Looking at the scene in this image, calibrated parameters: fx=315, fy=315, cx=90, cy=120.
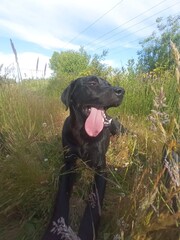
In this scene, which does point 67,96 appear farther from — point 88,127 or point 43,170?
point 43,170

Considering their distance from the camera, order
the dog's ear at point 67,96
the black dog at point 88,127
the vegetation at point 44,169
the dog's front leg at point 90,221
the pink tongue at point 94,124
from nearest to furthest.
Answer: the vegetation at point 44,169 → the dog's front leg at point 90,221 → the black dog at point 88,127 → the pink tongue at point 94,124 → the dog's ear at point 67,96

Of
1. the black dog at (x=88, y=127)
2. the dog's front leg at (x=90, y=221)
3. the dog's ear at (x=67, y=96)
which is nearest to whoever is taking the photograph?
the dog's front leg at (x=90, y=221)

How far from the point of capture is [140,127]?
11.9 feet

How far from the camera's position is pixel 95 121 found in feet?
8.86

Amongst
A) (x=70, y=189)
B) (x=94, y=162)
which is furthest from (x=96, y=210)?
(x=94, y=162)

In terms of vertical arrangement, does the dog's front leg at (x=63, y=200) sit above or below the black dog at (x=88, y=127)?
below

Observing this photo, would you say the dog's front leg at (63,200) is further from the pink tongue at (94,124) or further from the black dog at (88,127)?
the pink tongue at (94,124)

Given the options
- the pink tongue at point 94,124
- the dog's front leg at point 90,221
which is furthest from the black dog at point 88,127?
the dog's front leg at point 90,221

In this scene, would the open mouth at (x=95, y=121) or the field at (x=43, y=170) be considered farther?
the open mouth at (x=95, y=121)

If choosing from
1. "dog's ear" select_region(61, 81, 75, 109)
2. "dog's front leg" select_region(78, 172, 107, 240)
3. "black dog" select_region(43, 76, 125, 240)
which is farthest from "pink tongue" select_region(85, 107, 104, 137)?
"dog's front leg" select_region(78, 172, 107, 240)

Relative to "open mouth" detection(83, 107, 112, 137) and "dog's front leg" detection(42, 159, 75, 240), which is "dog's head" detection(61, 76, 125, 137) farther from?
"dog's front leg" detection(42, 159, 75, 240)

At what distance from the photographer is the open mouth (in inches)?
104

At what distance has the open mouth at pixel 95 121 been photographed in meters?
2.64

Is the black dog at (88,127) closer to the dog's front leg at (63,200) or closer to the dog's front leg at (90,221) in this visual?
the dog's front leg at (63,200)
